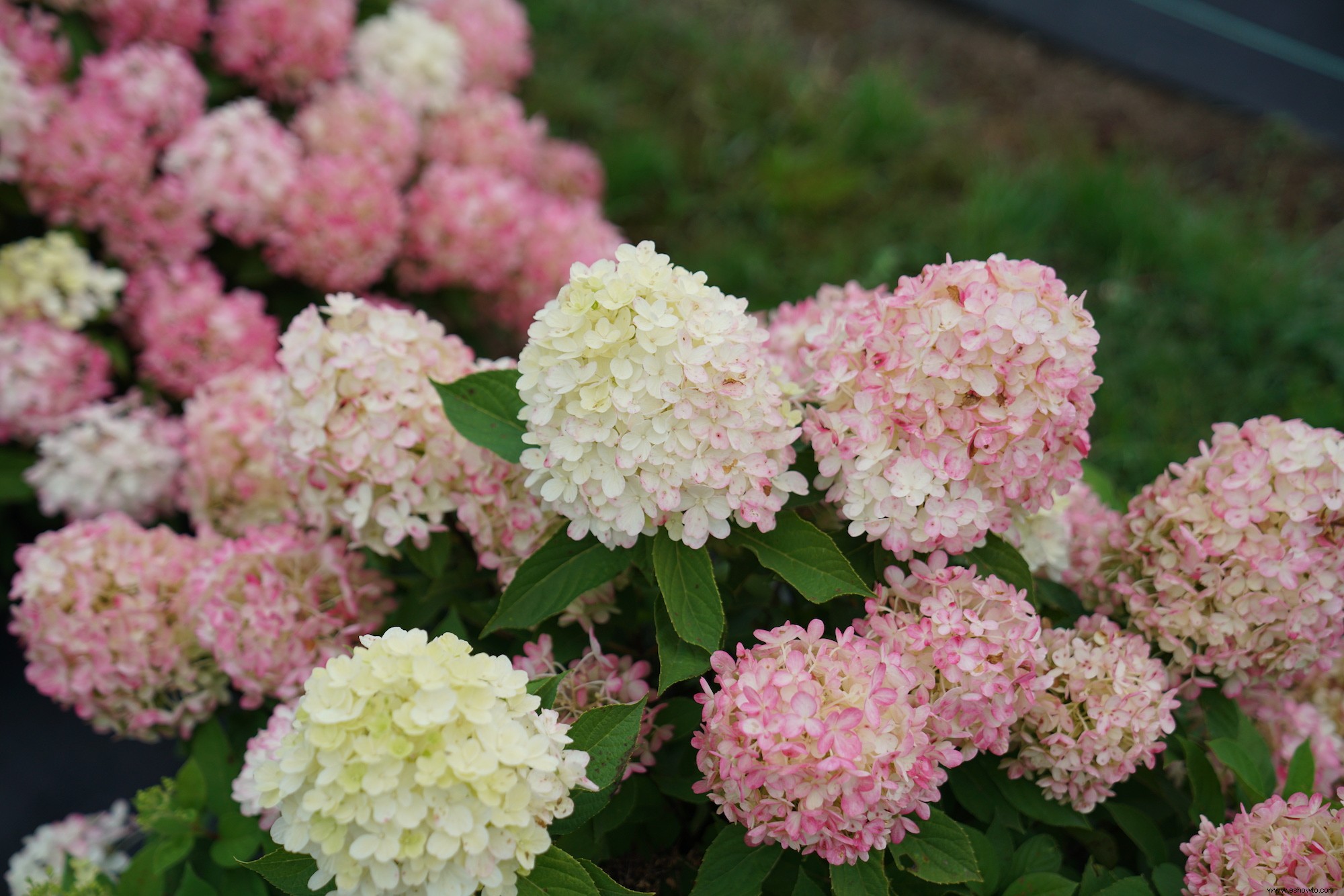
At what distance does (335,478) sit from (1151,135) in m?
3.93

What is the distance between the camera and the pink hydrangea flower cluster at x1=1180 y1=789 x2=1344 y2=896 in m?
1.13

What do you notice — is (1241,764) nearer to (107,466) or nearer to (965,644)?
(965,644)

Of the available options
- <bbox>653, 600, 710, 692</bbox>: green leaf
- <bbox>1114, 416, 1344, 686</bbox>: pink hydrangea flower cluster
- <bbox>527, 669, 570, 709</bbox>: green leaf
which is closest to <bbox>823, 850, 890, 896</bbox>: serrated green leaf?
<bbox>653, 600, 710, 692</bbox>: green leaf

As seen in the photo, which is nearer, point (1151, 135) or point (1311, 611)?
point (1311, 611)

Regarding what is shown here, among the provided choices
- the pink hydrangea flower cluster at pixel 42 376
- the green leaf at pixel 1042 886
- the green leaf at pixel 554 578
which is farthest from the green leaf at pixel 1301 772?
the pink hydrangea flower cluster at pixel 42 376

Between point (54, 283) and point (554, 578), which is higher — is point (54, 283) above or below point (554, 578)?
below

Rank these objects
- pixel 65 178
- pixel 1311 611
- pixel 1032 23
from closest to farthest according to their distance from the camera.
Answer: pixel 1311 611 < pixel 65 178 < pixel 1032 23

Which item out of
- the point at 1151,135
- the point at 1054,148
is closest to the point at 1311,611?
the point at 1054,148

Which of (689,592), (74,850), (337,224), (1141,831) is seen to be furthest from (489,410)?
(337,224)

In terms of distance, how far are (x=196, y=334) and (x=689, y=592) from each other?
156cm

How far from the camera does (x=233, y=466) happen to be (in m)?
1.79

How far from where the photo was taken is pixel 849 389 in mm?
1193

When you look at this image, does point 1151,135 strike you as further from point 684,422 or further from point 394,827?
point 394,827

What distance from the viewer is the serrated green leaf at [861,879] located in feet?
3.62
